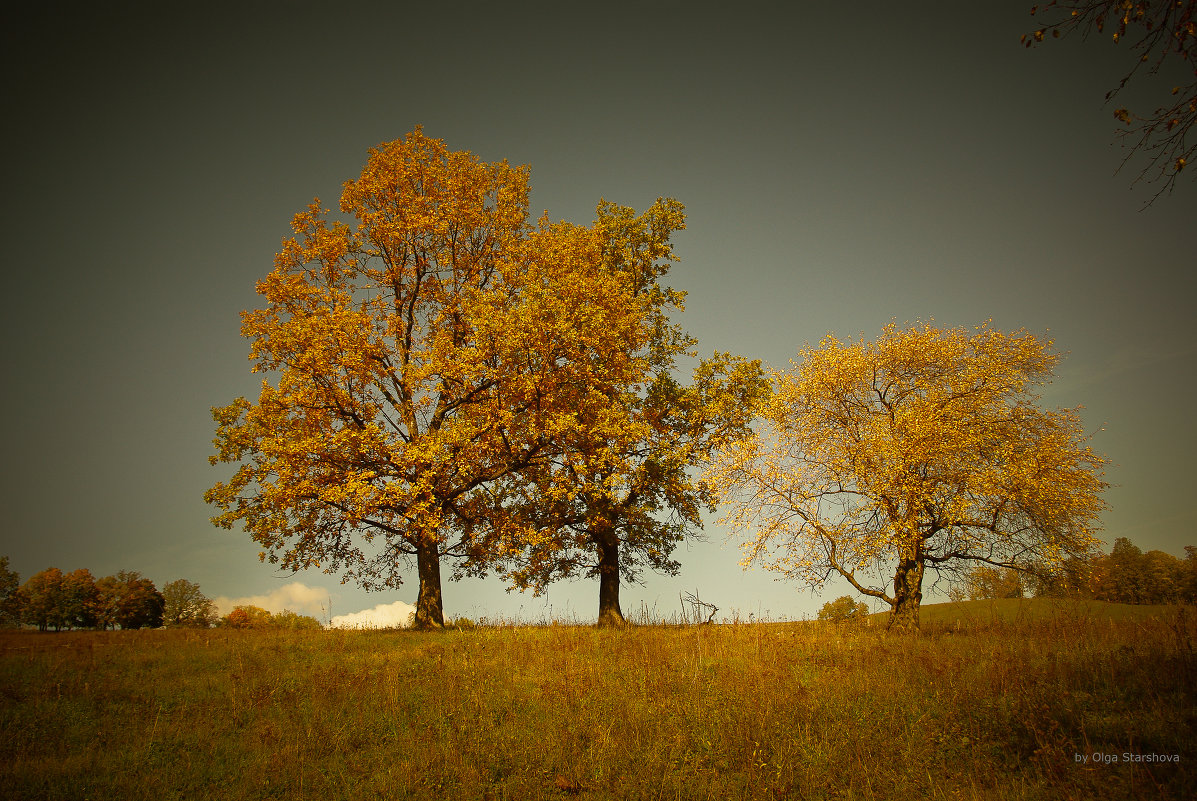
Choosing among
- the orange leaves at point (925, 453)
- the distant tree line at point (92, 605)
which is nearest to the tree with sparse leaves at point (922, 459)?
the orange leaves at point (925, 453)

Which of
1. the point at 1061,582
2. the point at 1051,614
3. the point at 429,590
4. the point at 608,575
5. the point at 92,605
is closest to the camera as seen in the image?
the point at 1051,614

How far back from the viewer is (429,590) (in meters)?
19.4

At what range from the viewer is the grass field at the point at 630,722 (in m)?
6.41

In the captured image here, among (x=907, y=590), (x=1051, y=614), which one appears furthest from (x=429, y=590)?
(x=1051, y=614)

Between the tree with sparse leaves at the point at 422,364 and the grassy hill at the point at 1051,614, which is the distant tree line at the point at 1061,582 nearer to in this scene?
the grassy hill at the point at 1051,614

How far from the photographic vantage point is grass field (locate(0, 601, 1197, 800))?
252 inches

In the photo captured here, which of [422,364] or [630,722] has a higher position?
[422,364]

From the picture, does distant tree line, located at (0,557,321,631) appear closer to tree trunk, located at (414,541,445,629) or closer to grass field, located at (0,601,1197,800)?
tree trunk, located at (414,541,445,629)

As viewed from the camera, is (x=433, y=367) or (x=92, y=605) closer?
(x=433, y=367)

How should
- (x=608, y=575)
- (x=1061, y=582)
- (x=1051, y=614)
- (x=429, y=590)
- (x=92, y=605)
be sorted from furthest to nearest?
(x=92, y=605) < (x=608, y=575) < (x=429, y=590) < (x=1061, y=582) < (x=1051, y=614)

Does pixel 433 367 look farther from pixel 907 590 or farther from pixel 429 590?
pixel 907 590

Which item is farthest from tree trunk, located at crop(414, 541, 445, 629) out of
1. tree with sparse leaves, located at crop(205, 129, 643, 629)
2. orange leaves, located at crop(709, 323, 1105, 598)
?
orange leaves, located at crop(709, 323, 1105, 598)

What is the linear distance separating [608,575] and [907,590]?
10.1m

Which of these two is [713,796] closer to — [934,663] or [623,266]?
[934,663]
